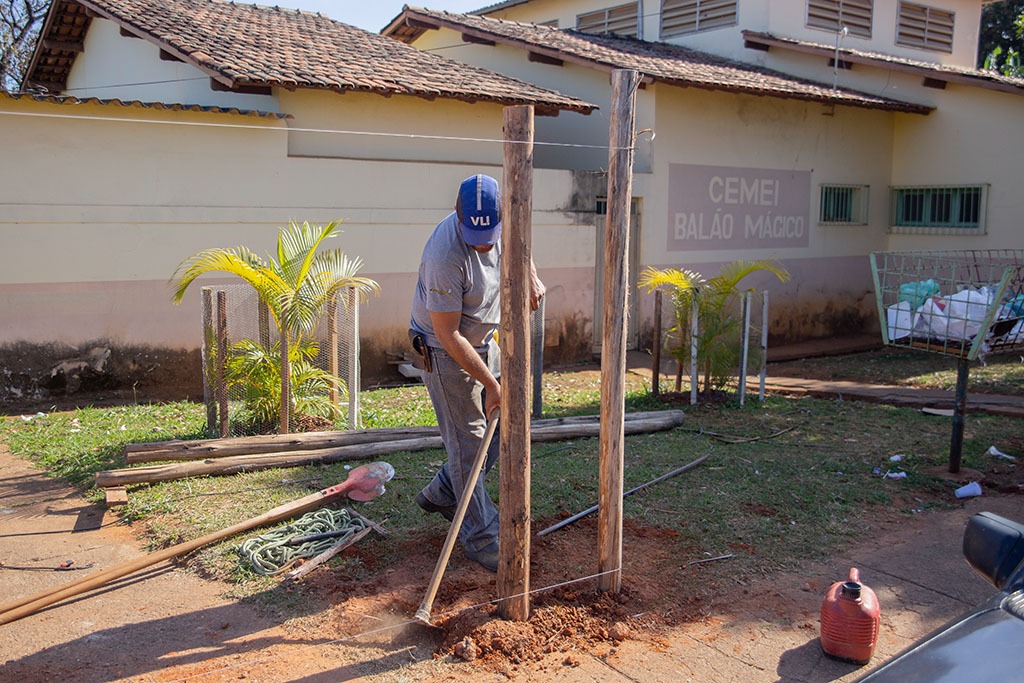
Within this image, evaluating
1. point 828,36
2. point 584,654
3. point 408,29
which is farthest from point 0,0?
point 584,654

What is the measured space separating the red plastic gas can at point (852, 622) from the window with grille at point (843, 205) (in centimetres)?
1206

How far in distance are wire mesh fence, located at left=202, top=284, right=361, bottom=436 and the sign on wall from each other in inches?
267

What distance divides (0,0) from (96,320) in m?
16.3

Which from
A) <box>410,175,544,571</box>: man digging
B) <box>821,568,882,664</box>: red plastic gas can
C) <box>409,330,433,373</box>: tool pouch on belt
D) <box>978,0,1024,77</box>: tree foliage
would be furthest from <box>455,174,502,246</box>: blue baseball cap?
<box>978,0,1024,77</box>: tree foliage

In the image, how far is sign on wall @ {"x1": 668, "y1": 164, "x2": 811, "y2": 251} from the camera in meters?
12.9

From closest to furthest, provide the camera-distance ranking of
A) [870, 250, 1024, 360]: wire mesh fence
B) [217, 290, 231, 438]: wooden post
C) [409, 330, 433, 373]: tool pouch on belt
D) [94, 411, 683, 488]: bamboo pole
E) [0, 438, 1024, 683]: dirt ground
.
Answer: [0, 438, 1024, 683]: dirt ground
[409, 330, 433, 373]: tool pouch on belt
[94, 411, 683, 488]: bamboo pole
[870, 250, 1024, 360]: wire mesh fence
[217, 290, 231, 438]: wooden post

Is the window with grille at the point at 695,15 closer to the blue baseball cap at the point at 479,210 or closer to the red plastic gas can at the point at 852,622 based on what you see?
the blue baseball cap at the point at 479,210

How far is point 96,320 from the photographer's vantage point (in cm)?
894

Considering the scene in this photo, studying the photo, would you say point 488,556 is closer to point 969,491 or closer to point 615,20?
point 969,491

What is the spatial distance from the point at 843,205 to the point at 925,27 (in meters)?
4.70

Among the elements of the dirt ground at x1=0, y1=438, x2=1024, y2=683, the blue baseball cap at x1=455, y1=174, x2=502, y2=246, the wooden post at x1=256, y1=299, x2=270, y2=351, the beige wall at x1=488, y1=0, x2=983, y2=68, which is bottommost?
the dirt ground at x1=0, y1=438, x2=1024, y2=683

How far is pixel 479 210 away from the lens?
12.9ft

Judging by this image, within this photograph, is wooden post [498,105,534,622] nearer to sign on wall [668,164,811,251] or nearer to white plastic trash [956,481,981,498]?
white plastic trash [956,481,981,498]

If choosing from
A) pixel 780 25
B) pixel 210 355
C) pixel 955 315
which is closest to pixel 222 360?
pixel 210 355
